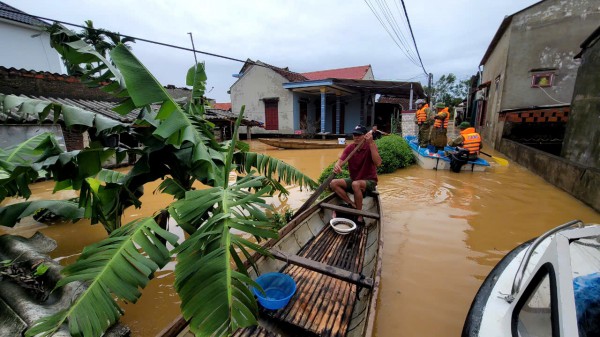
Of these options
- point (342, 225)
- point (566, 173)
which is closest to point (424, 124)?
point (566, 173)

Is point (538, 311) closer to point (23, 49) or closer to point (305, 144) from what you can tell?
point (305, 144)

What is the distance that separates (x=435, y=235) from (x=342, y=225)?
5.78 ft

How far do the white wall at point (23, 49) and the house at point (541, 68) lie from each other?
2389cm

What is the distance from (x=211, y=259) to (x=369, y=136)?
13.0 feet

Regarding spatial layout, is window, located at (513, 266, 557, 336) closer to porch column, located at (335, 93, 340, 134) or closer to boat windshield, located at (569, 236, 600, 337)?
boat windshield, located at (569, 236, 600, 337)

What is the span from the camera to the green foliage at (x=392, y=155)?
981 cm

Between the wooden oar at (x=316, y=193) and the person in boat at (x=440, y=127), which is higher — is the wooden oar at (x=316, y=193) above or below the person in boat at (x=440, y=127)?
below

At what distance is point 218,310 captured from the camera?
1.39m

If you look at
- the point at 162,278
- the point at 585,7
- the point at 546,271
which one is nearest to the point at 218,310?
the point at 546,271

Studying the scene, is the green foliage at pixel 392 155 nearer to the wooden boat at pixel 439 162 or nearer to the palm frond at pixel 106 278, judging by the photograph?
the wooden boat at pixel 439 162

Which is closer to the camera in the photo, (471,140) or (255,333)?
(255,333)

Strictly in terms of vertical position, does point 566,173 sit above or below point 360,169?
below

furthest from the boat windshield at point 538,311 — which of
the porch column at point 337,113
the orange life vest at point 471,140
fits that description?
the porch column at point 337,113

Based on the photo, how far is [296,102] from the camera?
19266mm
